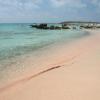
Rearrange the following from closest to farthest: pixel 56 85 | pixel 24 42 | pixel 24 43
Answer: pixel 56 85 < pixel 24 43 < pixel 24 42

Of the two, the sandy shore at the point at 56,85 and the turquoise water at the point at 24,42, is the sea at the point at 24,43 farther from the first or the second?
the sandy shore at the point at 56,85

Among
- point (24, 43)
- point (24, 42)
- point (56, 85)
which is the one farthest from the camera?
point (24, 42)

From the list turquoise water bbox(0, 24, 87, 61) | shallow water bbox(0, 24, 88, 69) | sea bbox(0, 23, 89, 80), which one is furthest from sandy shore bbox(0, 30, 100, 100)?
turquoise water bbox(0, 24, 87, 61)

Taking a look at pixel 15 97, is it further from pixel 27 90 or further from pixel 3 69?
pixel 3 69

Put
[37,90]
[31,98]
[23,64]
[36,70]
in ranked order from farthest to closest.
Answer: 1. [23,64]
2. [36,70]
3. [37,90]
4. [31,98]

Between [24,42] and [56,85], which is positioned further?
[24,42]

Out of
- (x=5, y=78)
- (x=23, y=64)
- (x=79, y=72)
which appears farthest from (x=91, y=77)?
(x=23, y=64)

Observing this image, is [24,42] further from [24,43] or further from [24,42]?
[24,43]

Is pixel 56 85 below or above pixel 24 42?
above

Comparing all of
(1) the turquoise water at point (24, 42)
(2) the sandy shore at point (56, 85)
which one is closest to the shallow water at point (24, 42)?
(1) the turquoise water at point (24, 42)

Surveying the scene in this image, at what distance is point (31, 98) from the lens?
14.2 ft

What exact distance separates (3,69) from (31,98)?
3062 mm

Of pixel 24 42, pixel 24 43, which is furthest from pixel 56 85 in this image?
pixel 24 42

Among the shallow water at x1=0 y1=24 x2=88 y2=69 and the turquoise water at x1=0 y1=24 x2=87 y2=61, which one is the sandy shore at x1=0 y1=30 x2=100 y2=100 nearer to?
the shallow water at x1=0 y1=24 x2=88 y2=69
